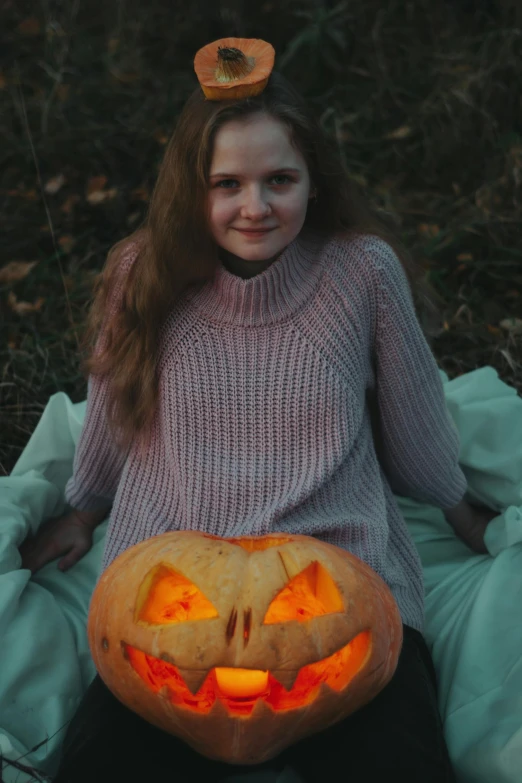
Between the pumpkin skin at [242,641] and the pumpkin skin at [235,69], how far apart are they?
78 centimetres

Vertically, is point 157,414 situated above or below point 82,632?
above

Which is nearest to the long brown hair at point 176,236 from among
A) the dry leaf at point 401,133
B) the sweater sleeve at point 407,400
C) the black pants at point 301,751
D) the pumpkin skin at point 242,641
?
the sweater sleeve at point 407,400

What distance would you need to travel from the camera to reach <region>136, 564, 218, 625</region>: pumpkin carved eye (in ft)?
4.58

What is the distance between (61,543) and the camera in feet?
7.07

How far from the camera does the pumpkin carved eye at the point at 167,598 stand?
140 cm

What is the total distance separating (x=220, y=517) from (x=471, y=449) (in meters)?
0.78

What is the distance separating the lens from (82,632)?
1.95 m

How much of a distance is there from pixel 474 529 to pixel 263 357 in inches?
29.2

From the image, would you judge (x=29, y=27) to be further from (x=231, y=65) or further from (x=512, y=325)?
(x=231, y=65)

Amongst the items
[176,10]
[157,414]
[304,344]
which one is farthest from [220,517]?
[176,10]

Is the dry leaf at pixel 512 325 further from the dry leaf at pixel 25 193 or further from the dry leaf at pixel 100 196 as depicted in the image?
the dry leaf at pixel 25 193

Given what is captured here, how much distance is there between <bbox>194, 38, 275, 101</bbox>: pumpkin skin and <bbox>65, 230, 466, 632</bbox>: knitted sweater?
0.31m

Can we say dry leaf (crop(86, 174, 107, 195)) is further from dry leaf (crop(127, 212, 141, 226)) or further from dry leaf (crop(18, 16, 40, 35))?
dry leaf (crop(18, 16, 40, 35))

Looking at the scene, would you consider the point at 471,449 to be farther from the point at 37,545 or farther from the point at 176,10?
the point at 176,10
